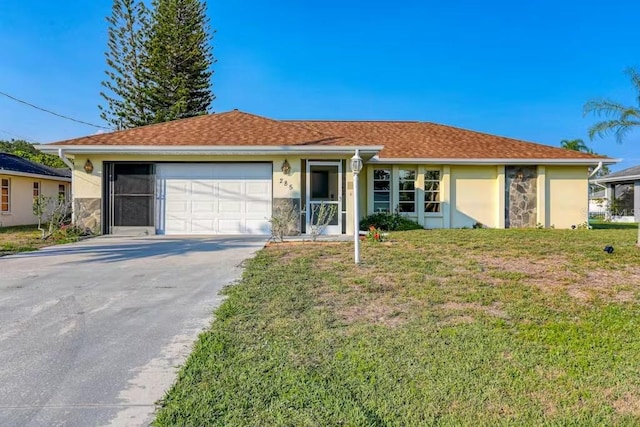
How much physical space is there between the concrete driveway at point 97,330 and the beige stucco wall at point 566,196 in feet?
40.6

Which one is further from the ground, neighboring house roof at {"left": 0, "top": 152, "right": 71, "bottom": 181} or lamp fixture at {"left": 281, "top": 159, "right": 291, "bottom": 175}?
neighboring house roof at {"left": 0, "top": 152, "right": 71, "bottom": 181}

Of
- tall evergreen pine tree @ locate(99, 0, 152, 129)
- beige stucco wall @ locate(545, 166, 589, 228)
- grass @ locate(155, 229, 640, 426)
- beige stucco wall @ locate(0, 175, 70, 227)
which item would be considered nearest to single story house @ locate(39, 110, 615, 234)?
beige stucco wall @ locate(545, 166, 589, 228)

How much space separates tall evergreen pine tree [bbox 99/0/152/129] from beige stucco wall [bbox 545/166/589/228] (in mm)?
24267

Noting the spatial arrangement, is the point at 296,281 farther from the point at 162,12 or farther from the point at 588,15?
the point at 162,12

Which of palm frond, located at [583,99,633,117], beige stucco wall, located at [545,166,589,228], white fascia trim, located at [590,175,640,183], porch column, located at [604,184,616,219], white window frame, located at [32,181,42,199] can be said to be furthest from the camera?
porch column, located at [604,184,616,219]

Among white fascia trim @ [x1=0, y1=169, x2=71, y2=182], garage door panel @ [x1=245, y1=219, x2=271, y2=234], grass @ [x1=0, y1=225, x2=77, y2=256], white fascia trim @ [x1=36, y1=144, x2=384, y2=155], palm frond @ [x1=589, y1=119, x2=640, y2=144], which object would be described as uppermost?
palm frond @ [x1=589, y1=119, x2=640, y2=144]

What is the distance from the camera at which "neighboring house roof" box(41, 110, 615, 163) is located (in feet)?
38.5

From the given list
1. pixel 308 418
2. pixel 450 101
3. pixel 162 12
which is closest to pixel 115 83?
pixel 162 12

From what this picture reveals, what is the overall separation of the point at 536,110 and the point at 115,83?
1065 inches

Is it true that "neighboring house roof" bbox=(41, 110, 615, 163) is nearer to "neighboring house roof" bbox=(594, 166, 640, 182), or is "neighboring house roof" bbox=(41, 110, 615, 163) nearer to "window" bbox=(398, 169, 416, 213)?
"window" bbox=(398, 169, 416, 213)

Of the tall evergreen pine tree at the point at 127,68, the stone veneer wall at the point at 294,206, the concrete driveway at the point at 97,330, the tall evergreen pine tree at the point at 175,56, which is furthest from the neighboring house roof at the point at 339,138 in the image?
the tall evergreen pine tree at the point at 127,68

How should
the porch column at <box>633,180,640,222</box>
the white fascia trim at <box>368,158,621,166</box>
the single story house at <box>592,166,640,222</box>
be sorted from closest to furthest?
the white fascia trim at <box>368,158,621,166</box> → the porch column at <box>633,180,640,222</box> → the single story house at <box>592,166,640,222</box>

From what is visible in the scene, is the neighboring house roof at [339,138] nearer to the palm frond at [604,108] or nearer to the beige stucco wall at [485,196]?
the beige stucco wall at [485,196]

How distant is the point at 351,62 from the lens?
2089 cm
